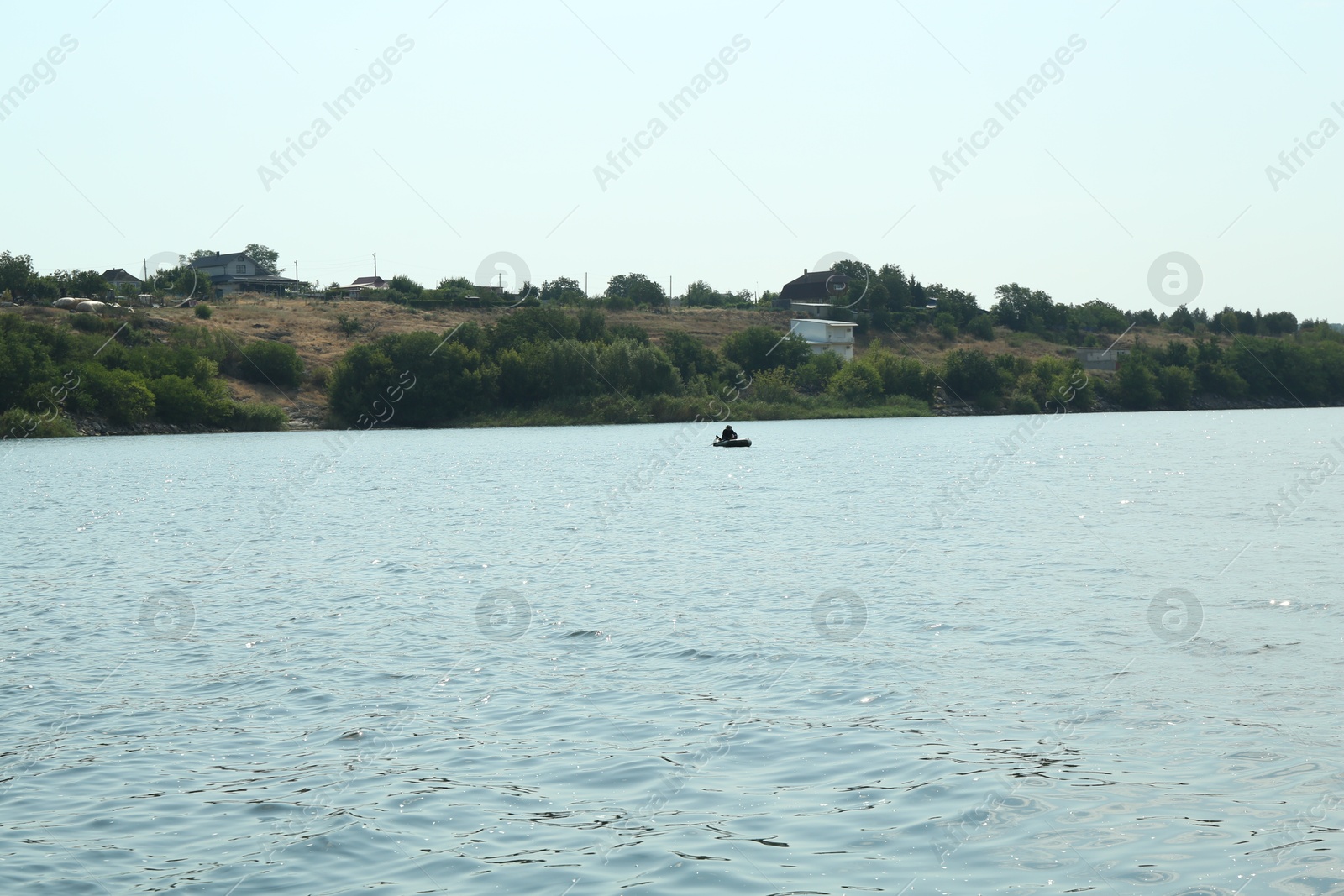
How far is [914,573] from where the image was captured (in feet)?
80.8

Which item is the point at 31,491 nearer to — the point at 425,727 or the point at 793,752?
the point at 425,727

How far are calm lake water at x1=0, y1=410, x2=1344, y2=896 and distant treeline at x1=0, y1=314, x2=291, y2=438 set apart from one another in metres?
63.1

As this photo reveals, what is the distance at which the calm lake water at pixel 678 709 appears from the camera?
9.15 m

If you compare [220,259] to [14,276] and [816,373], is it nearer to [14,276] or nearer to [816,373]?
[14,276]

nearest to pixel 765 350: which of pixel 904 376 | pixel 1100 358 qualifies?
pixel 904 376

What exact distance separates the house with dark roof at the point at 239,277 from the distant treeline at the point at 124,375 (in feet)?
164

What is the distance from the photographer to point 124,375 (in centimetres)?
9600

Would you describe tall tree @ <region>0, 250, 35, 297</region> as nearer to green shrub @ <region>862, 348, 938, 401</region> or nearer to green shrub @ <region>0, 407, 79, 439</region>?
green shrub @ <region>0, 407, 79, 439</region>

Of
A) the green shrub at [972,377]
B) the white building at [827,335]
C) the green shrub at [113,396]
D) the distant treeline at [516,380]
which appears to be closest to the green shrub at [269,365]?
the distant treeline at [516,380]

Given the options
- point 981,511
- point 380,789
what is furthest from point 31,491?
point 380,789

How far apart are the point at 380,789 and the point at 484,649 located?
6370 mm

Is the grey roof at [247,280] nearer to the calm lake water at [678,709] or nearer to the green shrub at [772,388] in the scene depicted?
the green shrub at [772,388]

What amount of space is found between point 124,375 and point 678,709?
9390 centimetres

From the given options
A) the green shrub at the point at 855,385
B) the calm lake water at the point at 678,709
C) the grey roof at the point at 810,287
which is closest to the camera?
the calm lake water at the point at 678,709
